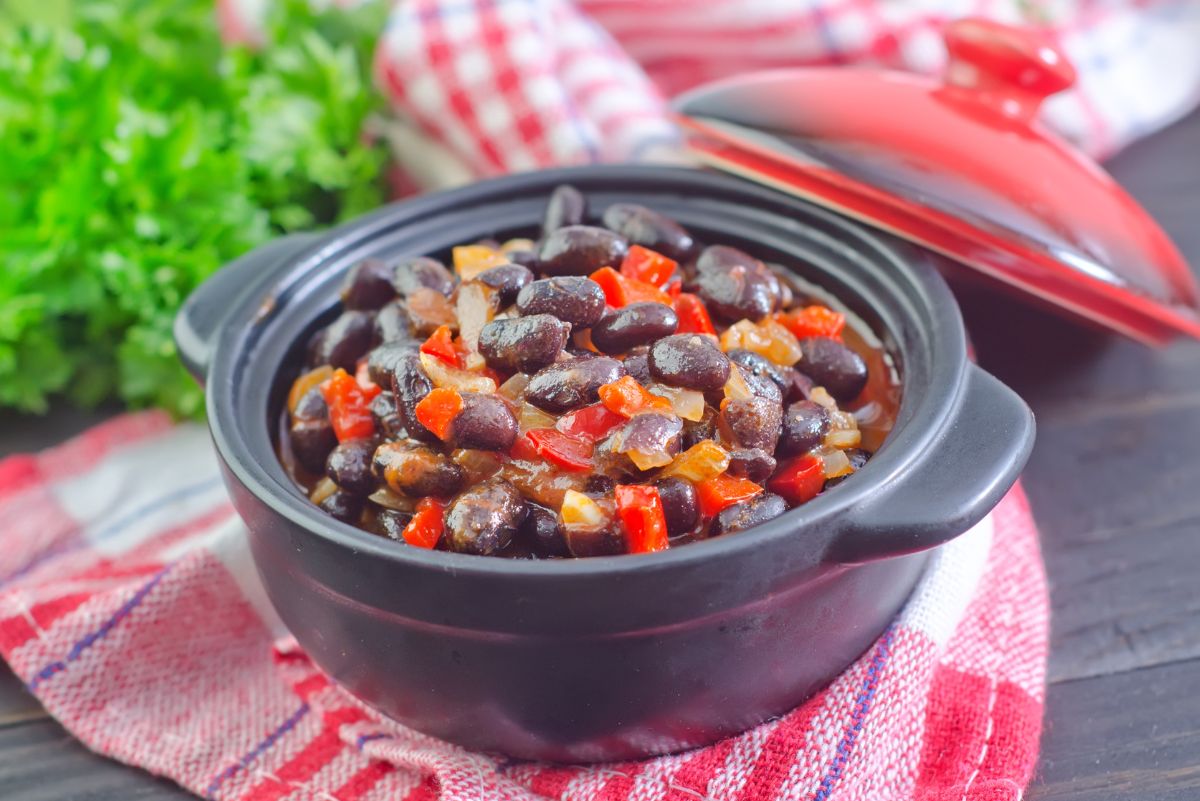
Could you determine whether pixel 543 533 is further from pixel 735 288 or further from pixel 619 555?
pixel 735 288

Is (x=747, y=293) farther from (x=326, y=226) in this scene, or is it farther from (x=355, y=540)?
Answer: (x=326, y=226)

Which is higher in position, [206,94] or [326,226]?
[206,94]

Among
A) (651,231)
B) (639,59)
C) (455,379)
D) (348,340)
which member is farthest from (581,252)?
(639,59)

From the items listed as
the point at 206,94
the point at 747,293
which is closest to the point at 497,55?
the point at 206,94

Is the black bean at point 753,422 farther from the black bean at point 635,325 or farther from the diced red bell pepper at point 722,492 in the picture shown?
the black bean at point 635,325

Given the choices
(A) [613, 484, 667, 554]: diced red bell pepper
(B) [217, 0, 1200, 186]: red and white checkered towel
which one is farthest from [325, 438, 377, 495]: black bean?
(B) [217, 0, 1200, 186]: red and white checkered towel

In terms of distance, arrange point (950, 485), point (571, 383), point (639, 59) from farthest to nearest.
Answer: point (639, 59) → point (571, 383) → point (950, 485)
